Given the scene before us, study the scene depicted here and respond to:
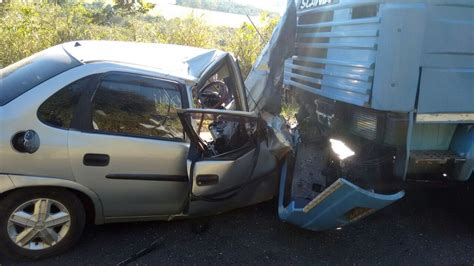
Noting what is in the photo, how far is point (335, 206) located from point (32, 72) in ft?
8.19

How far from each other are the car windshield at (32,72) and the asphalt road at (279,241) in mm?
1232

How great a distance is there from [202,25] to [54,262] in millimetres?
7192

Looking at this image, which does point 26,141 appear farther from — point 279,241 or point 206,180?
point 279,241

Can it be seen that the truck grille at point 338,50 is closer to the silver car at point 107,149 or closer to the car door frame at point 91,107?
the silver car at point 107,149

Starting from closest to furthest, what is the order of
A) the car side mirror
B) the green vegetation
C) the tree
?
the car side mirror < the green vegetation < the tree

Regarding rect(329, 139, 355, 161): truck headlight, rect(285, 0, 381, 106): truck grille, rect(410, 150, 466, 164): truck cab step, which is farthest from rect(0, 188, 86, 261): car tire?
rect(410, 150, 466, 164): truck cab step

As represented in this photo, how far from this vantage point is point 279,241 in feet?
12.1

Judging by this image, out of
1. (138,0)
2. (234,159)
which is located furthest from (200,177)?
(138,0)

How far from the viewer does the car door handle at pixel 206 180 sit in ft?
11.0

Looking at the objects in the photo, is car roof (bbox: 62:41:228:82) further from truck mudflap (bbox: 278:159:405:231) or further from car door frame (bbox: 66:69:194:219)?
truck mudflap (bbox: 278:159:405:231)

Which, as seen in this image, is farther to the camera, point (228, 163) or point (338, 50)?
point (338, 50)

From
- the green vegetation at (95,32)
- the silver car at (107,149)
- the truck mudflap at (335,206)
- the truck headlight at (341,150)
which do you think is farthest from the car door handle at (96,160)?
the green vegetation at (95,32)

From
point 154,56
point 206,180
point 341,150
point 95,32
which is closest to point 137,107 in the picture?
point 154,56

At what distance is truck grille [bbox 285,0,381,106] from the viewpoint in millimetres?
3422
